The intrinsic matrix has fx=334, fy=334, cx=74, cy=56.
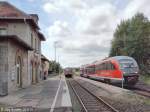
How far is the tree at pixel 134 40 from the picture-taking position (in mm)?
72438

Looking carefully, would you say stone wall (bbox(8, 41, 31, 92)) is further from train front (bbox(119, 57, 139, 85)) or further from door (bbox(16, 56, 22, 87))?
train front (bbox(119, 57, 139, 85))

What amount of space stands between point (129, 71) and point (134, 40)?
45.6m

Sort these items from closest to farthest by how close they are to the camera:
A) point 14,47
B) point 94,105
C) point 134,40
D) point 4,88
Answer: point 94,105 → point 4,88 → point 14,47 → point 134,40

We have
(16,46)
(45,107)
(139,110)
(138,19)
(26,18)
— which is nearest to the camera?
(139,110)

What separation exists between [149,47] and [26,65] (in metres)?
45.2

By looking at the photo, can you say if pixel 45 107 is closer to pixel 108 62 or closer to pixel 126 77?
pixel 126 77

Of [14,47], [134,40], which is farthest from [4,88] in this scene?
[134,40]

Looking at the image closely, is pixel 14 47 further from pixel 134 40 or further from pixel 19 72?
pixel 134 40

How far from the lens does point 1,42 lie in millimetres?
23750

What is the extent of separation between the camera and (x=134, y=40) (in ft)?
243

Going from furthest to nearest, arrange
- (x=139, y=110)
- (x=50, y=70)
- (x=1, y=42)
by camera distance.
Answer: (x=50, y=70), (x=1, y=42), (x=139, y=110)

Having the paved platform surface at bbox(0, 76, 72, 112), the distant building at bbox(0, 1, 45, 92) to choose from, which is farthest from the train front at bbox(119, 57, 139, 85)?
the distant building at bbox(0, 1, 45, 92)

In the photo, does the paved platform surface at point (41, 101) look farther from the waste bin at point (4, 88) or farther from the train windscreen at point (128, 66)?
the train windscreen at point (128, 66)

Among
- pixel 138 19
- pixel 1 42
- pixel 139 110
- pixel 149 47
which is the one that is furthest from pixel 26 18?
pixel 138 19
